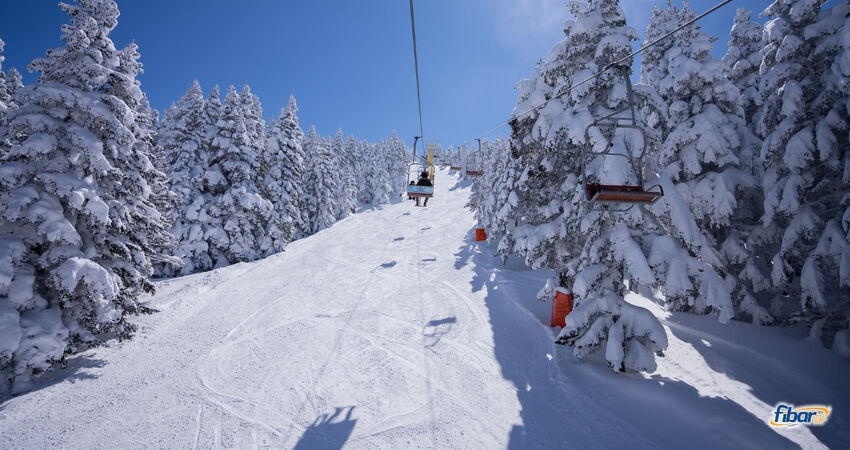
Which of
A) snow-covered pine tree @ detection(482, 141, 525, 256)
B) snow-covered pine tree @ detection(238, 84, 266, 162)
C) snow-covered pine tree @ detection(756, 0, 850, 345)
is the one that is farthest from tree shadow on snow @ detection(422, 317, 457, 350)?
snow-covered pine tree @ detection(238, 84, 266, 162)

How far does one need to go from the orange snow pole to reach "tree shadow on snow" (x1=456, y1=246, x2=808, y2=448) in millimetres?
1009

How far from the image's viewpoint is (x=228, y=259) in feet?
78.0

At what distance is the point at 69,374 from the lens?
337 inches

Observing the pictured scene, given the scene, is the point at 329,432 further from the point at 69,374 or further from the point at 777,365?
the point at 777,365

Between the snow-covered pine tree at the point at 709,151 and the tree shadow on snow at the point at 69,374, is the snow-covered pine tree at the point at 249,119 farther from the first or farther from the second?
the snow-covered pine tree at the point at 709,151

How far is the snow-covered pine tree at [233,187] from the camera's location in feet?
76.2

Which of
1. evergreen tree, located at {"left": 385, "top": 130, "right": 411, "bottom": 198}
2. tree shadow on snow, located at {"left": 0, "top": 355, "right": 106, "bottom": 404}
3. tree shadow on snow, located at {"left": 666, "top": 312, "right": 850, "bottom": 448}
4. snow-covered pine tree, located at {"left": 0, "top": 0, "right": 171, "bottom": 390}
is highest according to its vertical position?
evergreen tree, located at {"left": 385, "top": 130, "right": 411, "bottom": 198}

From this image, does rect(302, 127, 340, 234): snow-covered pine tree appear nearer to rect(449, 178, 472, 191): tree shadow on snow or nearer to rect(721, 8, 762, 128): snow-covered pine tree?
rect(721, 8, 762, 128): snow-covered pine tree

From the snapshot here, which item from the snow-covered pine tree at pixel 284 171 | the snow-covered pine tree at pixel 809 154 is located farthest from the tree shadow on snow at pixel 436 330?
the snow-covered pine tree at pixel 284 171

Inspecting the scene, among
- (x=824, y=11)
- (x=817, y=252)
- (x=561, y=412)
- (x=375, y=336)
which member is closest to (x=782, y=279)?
(x=817, y=252)

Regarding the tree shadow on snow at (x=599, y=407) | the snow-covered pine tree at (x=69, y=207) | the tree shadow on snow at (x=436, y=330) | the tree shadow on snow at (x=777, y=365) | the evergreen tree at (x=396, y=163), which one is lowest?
the tree shadow on snow at (x=777, y=365)

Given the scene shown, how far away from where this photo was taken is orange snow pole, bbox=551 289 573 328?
1209 centimetres

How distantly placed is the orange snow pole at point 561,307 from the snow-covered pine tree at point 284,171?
21673 millimetres

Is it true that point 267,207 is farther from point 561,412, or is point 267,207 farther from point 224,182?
point 561,412
